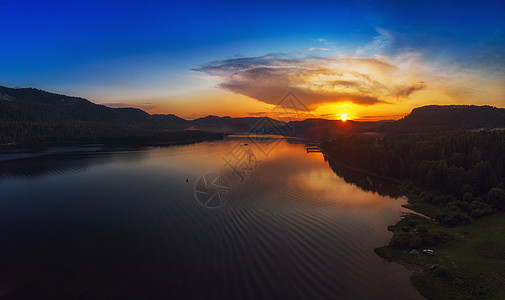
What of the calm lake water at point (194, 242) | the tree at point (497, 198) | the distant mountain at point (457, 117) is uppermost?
the distant mountain at point (457, 117)

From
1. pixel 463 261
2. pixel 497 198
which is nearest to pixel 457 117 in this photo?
pixel 497 198

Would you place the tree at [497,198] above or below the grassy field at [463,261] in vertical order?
above

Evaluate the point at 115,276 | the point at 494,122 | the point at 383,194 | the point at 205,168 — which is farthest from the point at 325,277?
the point at 494,122

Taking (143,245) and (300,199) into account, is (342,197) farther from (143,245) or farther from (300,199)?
(143,245)

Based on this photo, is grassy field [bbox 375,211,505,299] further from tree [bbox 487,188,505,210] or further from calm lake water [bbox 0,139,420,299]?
tree [bbox 487,188,505,210]

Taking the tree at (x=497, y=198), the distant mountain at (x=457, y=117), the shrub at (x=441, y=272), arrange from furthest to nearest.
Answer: the distant mountain at (x=457, y=117) < the tree at (x=497, y=198) < the shrub at (x=441, y=272)

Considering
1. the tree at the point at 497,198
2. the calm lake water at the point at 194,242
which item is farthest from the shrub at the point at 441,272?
the tree at the point at 497,198

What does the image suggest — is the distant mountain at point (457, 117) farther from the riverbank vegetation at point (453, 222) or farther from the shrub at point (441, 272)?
the shrub at point (441, 272)

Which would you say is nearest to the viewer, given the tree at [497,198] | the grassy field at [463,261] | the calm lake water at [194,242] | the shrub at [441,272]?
the grassy field at [463,261]

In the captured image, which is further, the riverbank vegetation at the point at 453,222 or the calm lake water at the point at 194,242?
the riverbank vegetation at the point at 453,222
